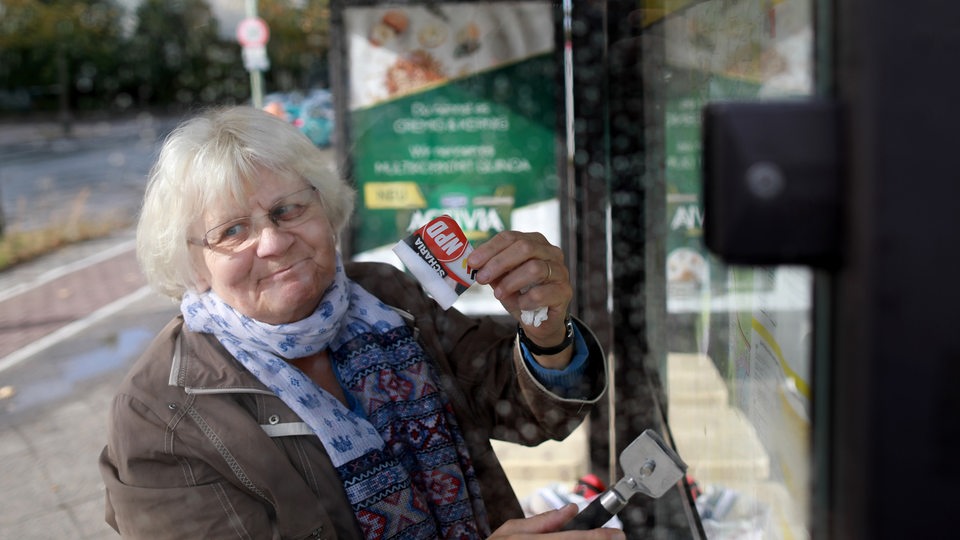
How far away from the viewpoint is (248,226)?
5.18 feet

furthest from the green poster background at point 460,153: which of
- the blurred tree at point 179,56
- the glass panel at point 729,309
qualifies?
the blurred tree at point 179,56

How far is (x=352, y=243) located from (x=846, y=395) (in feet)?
10.1

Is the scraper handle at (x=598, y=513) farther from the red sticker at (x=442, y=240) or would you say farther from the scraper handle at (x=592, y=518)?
the red sticker at (x=442, y=240)

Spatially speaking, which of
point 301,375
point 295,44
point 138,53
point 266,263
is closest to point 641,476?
point 301,375

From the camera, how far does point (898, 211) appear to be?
518mm

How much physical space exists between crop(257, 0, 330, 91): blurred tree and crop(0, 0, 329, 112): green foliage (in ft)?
0.04

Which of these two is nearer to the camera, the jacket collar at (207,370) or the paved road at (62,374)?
the jacket collar at (207,370)

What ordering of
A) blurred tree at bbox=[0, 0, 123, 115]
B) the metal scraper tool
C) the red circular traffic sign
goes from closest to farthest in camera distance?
the metal scraper tool, the red circular traffic sign, blurred tree at bbox=[0, 0, 123, 115]

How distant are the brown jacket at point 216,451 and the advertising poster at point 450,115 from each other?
1.77 meters

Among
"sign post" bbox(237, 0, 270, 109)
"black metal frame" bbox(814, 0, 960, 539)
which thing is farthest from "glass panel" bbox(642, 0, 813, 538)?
"sign post" bbox(237, 0, 270, 109)

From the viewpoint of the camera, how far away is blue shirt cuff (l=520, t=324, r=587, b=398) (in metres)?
1.60

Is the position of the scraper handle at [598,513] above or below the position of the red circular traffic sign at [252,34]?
below

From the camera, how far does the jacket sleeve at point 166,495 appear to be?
141 centimetres

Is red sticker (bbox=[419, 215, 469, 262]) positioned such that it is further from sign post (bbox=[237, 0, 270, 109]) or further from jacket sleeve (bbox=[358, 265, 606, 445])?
sign post (bbox=[237, 0, 270, 109])
